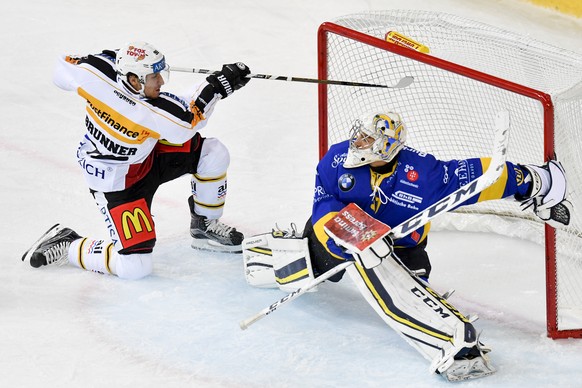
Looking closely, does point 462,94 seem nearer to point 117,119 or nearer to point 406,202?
point 406,202

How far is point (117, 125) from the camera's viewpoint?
421cm

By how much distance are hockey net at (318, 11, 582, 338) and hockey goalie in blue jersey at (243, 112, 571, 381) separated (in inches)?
10.6

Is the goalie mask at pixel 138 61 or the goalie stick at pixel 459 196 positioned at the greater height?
the goalie mask at pixel 138 61

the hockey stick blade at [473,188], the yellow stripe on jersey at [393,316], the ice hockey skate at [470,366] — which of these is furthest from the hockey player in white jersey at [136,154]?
the ice hockey skate at [470,366]

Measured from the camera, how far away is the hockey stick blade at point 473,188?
353 centimetres

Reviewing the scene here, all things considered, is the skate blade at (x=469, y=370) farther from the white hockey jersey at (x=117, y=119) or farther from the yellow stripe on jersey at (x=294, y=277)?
the white hockey jersey at (x=117, y=119)

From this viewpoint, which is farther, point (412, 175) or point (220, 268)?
point (220, 268)

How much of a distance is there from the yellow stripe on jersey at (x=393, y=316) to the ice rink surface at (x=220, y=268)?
128 millimetres

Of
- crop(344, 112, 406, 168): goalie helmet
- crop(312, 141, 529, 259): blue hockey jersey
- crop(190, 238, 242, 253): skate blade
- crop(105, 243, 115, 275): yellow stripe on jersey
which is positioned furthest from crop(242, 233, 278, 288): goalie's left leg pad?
crop(344, 112, 406, 168): goalie helmet

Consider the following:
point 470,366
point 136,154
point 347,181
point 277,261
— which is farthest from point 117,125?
point 470,366

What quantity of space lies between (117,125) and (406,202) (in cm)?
113

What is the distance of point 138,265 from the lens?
4379 mm

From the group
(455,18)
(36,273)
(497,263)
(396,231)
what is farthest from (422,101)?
(36,273)

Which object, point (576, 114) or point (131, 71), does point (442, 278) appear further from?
point (131, 71)
